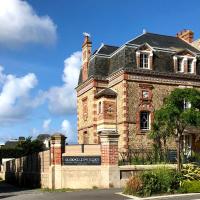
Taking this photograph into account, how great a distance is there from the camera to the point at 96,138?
40406 millimetres

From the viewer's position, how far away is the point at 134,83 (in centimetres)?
3859

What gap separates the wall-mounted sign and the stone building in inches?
480

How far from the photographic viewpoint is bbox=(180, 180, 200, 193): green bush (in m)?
20.9

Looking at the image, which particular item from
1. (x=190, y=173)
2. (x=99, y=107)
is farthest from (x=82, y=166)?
(x=99, y=107)

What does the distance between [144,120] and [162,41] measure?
8.67 meters

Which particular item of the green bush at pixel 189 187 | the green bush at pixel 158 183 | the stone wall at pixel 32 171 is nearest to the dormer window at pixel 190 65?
the stone wall at pixel 32 171

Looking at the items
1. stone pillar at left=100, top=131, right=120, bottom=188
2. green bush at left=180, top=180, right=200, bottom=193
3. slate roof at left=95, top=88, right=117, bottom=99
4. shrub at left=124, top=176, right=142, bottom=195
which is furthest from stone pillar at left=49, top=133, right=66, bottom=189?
slate roof at left=95, top=88, right=117, bottom=99

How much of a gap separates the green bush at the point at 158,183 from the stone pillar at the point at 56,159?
19.9 feet

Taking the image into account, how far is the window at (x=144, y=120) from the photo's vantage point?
127 feet

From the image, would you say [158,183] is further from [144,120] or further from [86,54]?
[86,54]

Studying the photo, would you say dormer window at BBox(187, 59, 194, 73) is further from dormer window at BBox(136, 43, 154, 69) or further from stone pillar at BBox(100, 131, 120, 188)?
stone pillar at BBox(100, 131, 120, 188)

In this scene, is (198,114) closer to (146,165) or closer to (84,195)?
(146,165)

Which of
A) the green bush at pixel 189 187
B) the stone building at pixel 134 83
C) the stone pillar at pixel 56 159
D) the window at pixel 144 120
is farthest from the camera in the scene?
the window at pixel 144 120

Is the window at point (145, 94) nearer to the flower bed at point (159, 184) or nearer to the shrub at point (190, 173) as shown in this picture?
the shrub at point (190, 173)
